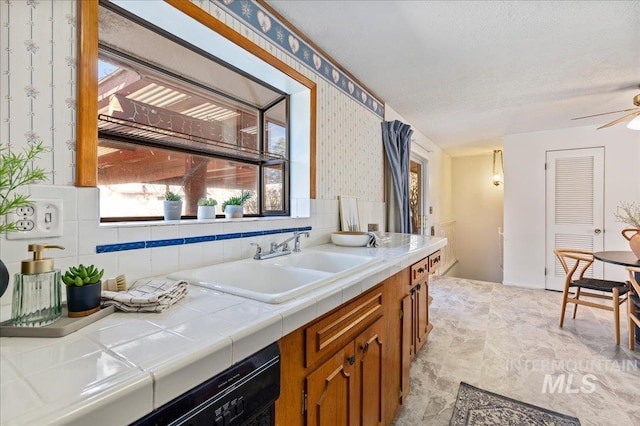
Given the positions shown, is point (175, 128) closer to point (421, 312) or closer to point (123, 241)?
point (123, 241)

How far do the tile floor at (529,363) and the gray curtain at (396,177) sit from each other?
1.07m

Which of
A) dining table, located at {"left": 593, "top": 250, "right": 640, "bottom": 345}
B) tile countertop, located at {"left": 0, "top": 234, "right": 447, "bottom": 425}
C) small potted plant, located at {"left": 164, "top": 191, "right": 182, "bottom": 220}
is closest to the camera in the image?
tile countertop, located at {"left": 0, "top": 234, "right": 447, "bottom": 425}

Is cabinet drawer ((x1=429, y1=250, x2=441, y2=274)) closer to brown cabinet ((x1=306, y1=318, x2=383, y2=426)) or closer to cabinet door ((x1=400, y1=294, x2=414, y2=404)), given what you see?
cabinet door ((x1=400, y1=294, x2=414, y2=404))

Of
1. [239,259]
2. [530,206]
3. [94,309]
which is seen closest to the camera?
[94,309]

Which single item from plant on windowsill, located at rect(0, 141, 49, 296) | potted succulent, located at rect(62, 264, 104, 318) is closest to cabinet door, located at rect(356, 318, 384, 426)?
potted succulent, located at rect(62, 264, 104, 318)

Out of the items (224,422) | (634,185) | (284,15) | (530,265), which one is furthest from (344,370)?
(634,185)

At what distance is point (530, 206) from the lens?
3.98m

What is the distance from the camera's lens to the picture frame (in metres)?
2.16

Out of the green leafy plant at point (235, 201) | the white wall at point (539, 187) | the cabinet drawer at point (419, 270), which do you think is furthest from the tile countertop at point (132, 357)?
the white wall at point (539, 187)

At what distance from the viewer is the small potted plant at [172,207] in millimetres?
1263

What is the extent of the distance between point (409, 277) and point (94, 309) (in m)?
1.45

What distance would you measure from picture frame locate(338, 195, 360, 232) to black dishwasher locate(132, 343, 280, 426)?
58.8 inches

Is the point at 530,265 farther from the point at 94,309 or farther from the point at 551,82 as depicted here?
the point at 94,309

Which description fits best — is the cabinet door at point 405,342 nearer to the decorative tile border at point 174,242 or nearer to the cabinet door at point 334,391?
the cabinet door at point 334,391
